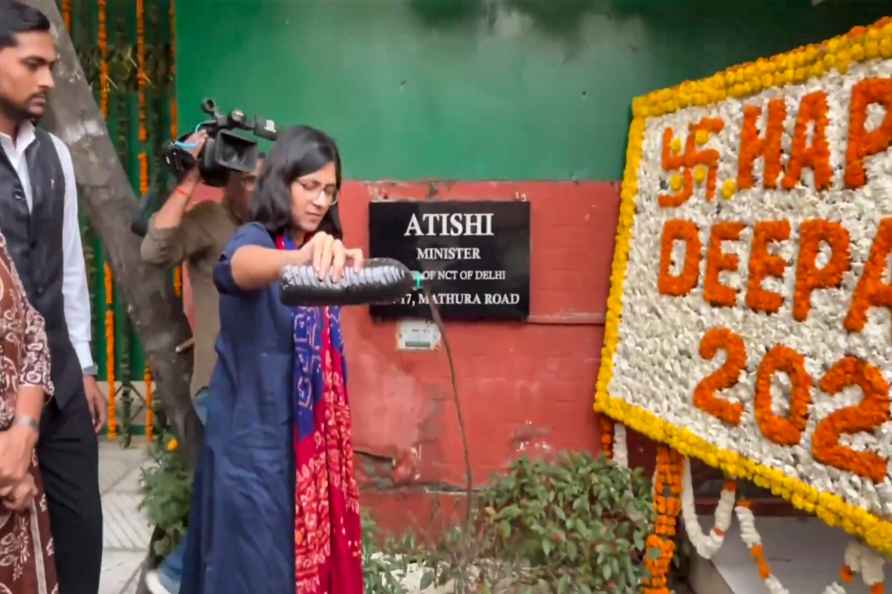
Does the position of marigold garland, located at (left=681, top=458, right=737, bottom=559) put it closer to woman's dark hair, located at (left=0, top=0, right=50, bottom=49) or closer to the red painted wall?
the red painted wall

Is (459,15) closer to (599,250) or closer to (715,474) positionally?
(599,250)

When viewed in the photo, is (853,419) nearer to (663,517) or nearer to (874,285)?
(874,285)

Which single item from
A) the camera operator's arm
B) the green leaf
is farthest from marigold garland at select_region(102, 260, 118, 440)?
the green leaf

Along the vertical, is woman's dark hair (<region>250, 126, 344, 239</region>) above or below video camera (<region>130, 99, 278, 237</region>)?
below

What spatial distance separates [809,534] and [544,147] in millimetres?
2008

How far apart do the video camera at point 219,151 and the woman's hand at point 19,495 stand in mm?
1121

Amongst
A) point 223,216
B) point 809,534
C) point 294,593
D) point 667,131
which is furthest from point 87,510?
point 809,534

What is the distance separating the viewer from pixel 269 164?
6.26ft

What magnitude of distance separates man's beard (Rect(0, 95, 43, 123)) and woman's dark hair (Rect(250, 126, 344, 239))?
2.09 ft

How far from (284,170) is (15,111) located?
2.38 ft

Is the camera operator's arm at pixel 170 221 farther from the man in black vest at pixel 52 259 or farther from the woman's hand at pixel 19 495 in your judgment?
the woman's hand at pixel 19 495

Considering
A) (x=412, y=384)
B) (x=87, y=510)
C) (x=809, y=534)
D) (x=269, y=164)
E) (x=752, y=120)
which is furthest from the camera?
(x=412, y=384)

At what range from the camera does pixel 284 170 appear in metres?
1.89

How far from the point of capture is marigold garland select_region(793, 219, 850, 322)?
220cm
